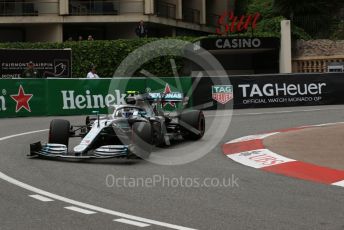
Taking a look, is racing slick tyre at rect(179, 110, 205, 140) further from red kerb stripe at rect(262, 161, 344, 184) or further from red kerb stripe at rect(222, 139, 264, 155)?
red kerb stripe at rect(262, 161, 344, 184)

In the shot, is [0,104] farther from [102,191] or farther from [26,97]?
[102,191]

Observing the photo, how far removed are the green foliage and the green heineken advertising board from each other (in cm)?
1031

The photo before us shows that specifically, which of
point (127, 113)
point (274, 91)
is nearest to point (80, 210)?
point (127, 113)

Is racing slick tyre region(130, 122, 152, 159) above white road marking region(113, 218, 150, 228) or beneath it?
above

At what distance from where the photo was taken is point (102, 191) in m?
8.36

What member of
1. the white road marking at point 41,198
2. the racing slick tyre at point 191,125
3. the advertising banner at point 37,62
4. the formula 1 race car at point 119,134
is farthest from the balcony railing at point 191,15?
the white road marking at point 41,198

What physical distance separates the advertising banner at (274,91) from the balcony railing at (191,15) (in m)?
25.0

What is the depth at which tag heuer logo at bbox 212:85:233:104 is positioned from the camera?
24.1 metres

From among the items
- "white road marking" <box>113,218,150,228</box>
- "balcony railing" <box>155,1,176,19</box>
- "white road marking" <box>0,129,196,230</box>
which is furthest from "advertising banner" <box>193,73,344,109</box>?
"balcony railing" <box>155,1,176,19</box>

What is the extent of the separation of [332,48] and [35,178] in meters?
28.3

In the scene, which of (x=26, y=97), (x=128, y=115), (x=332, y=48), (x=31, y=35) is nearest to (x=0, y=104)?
(x=26, y=97)

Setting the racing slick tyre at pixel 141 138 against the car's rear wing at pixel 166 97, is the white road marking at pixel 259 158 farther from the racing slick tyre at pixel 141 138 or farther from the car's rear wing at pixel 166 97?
the car's rear wing at pixel 166 97

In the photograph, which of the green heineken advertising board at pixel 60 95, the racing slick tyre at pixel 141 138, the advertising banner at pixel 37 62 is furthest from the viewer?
the advertising banner at pixel 37 62

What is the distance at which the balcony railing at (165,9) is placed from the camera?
149 feet
